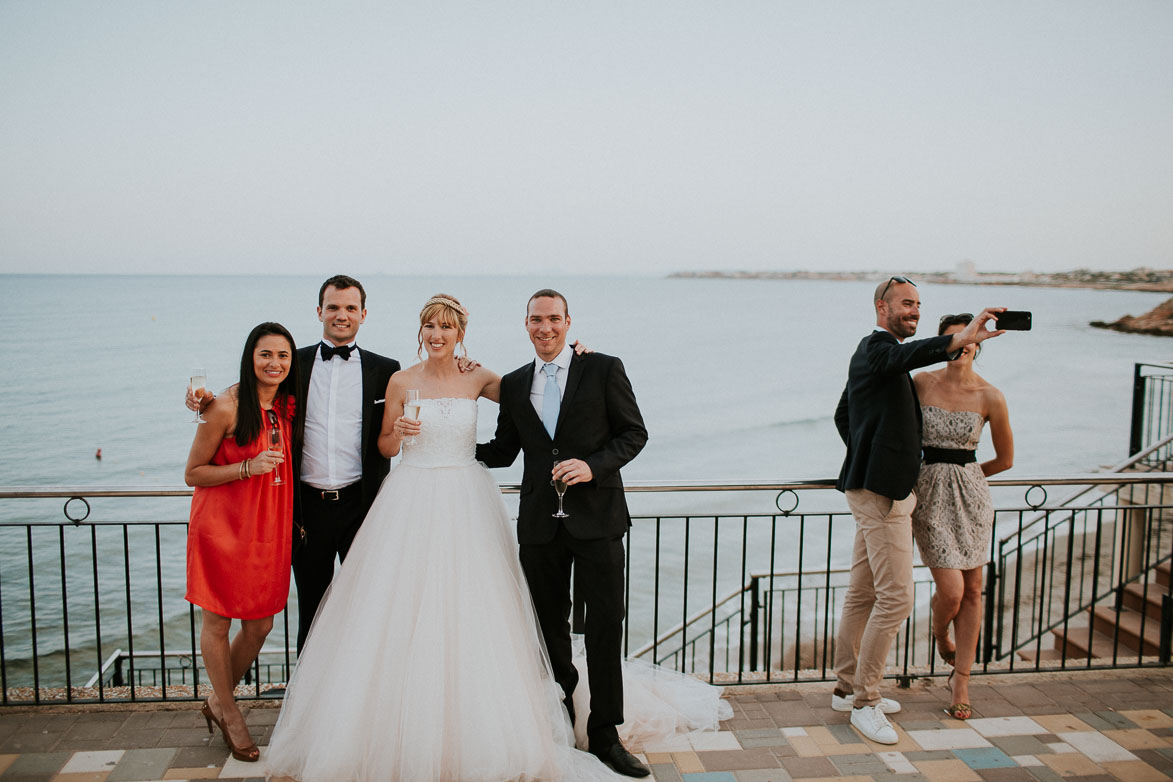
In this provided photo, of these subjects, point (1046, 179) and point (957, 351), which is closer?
point (957, 351)

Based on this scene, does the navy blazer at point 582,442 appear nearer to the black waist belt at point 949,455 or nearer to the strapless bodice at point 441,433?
the strapless bodice at point 441,433

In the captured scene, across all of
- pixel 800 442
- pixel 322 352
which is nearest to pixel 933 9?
pixel 800 442

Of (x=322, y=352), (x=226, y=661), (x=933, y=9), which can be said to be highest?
(x=933, y=9)

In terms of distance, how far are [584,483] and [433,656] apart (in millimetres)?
911

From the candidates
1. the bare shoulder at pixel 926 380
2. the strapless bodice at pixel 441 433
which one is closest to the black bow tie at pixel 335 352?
the strapless bodice at pixel 441 433

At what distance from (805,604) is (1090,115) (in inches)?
578

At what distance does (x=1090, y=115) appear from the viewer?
17438mm

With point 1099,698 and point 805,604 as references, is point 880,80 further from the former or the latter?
point 1099,698

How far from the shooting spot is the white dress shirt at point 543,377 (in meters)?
3.15

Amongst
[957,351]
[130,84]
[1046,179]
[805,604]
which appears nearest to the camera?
[957,351]

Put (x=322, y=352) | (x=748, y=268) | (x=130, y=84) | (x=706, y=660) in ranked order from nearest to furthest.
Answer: (x=322, y=352)
(x=706, y=660)
(x=130, y=84)
(x=748, y=268)

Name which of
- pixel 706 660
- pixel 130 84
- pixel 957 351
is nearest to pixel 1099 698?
pixel 957 351

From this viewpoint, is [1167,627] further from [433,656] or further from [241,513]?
[241,513]

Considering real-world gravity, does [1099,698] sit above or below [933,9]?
below
